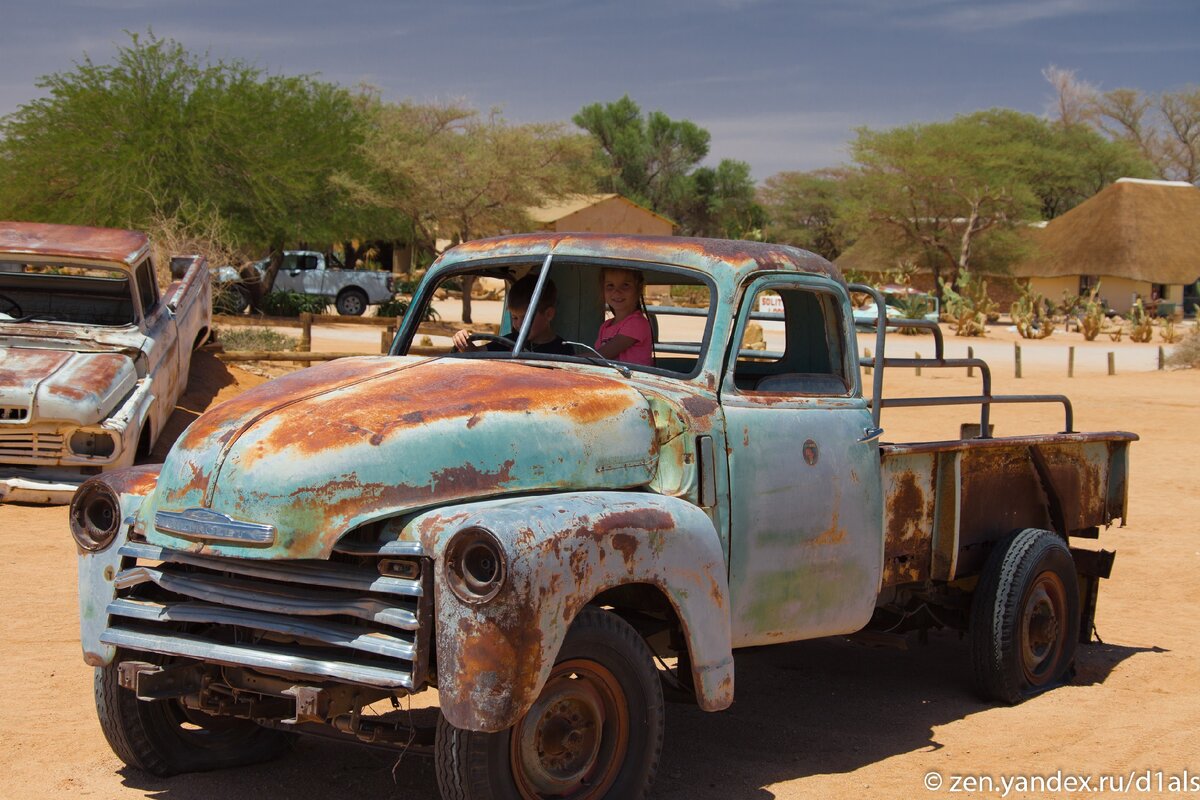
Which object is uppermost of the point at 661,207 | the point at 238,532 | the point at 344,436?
the point at 661,207

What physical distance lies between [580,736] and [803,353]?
2211 millimetres

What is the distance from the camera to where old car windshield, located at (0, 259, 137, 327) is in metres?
11.5

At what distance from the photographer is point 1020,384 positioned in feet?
78.4

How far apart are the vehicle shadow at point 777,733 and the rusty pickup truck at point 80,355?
5.63 m

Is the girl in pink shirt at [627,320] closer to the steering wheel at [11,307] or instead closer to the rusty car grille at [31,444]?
the rusty car grille at [31,444]

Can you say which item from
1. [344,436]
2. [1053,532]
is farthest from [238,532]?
[1053,532]

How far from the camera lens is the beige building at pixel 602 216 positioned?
55.9 m

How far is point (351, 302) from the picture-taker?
34500 millimetres

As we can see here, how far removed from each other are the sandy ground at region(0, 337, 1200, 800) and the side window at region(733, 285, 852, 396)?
4.43 feet

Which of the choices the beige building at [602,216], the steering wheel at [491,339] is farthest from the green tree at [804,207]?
the steering wheel at [491,339]

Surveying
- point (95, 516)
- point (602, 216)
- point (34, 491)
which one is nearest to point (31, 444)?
point (34, 491)

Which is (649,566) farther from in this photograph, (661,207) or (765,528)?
(661,207)

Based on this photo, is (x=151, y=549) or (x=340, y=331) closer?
(x=151, y=549)

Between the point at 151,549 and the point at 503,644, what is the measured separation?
4.00ft
